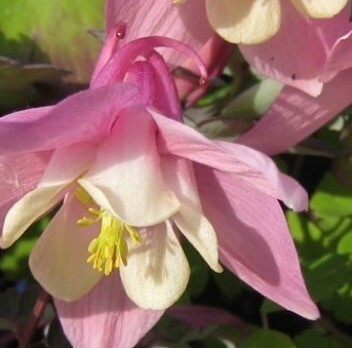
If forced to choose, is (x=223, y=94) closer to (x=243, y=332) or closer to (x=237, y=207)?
(x=243, y=332)

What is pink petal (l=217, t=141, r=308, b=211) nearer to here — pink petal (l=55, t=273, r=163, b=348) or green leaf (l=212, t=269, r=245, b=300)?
pink petal (l=55, t=273, r=163, b=348)

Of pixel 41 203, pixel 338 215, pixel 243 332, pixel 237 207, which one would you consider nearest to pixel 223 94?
pixel 338 215

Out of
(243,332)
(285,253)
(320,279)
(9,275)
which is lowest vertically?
(9,275)

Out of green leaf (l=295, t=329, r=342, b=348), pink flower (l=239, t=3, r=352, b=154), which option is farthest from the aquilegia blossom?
green leaf (l=295, t=329, r=342, b=348)

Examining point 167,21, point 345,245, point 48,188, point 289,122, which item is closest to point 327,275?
point 345,245

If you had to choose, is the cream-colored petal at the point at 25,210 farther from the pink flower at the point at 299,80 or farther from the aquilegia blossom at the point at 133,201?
the pink flower at the point at 299,80
